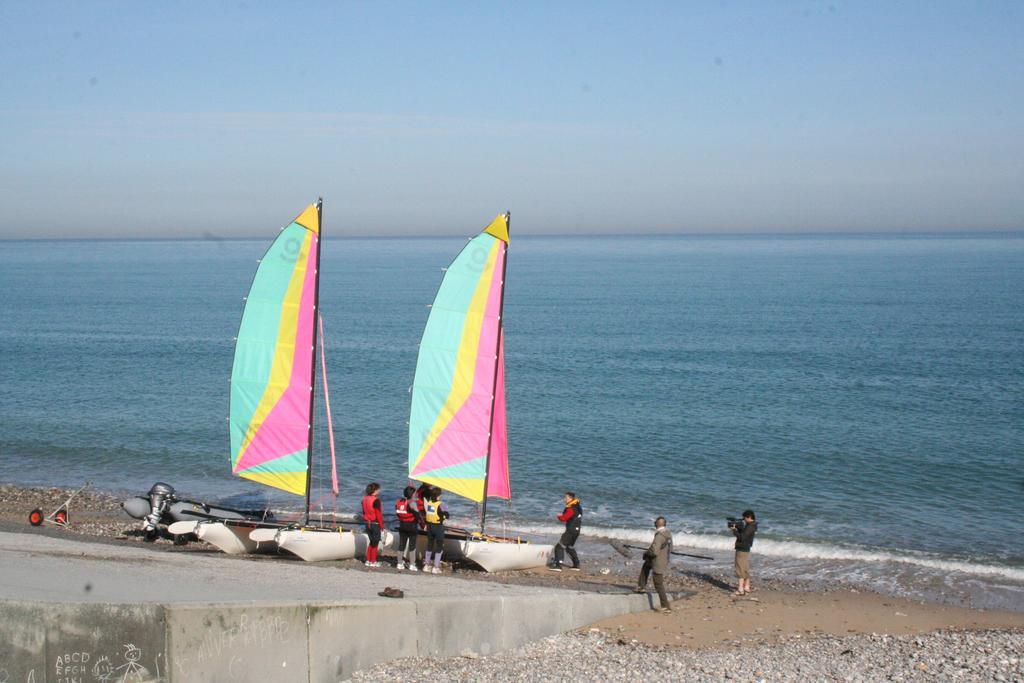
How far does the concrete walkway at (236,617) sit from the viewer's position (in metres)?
10.3

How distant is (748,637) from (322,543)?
23.0ft

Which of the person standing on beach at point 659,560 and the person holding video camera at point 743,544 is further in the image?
the person holding video camera at point 743,544

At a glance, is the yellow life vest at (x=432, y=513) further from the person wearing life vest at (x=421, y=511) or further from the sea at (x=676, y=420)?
the sea at (x=676, y=420)

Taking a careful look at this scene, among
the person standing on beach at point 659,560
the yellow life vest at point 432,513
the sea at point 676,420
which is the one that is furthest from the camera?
the sea at point 676,420

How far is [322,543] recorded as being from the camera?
16.5m

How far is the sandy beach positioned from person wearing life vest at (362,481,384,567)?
1.10 feet

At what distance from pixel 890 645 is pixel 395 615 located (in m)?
7.31

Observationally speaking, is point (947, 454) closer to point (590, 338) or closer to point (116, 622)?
point (116, 622)

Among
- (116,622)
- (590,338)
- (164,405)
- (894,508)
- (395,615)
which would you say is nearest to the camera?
(116,622)

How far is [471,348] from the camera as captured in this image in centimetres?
1795

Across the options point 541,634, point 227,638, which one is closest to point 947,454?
point 541,634

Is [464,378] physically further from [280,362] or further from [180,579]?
[180,579]

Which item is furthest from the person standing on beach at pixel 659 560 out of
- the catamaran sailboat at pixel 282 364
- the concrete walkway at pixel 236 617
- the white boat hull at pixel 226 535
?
the white boat hull at pixel 226 535

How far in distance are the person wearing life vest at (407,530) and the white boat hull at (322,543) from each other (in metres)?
0.63
